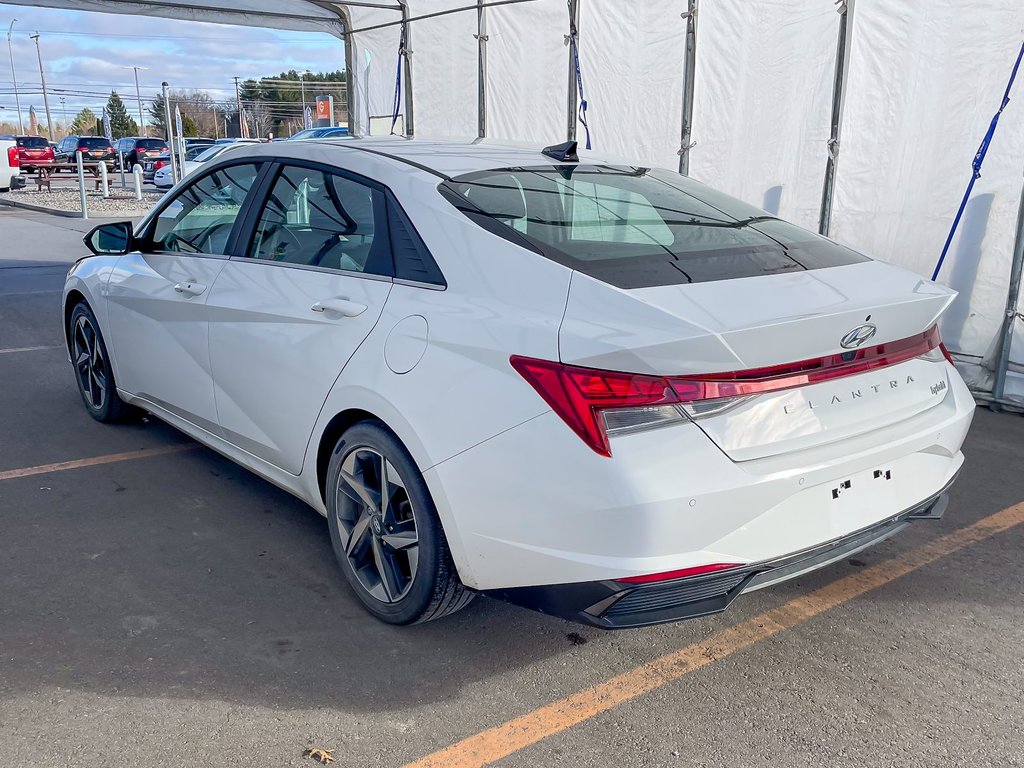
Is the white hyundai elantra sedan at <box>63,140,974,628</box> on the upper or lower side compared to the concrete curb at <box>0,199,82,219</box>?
upper

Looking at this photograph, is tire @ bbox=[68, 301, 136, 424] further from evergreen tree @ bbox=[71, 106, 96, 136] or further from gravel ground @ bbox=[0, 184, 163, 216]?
evergreen tree @ bbox=[71, 106, 96, 136]

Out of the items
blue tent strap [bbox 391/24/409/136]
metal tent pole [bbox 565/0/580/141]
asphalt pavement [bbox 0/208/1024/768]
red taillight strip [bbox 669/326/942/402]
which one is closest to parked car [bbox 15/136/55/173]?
blue tent strap [bbox 391/24/409/136]

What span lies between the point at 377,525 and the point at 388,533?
7 centimetres

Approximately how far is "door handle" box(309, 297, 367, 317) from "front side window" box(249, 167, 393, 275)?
5.2 inches

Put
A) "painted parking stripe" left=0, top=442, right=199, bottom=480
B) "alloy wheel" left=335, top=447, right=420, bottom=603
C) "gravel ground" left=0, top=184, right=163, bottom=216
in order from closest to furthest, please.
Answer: "alloy wheel" left=335, top=447, right=420, bottom=603 < "painted parking stripe" left=0, top=442, right=199, bottom=480 < "gravel ground" left=0, top=184, right=163, bottom=216

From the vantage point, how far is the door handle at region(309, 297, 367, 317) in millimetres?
3041

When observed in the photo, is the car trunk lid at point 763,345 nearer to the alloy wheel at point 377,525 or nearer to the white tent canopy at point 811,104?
the alloy wheel at point 377,525

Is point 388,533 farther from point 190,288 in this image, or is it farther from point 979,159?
point 979,159

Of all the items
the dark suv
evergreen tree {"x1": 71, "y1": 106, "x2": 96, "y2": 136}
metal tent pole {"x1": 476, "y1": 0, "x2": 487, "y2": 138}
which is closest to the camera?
metal tent pole {"x1": 476, "y1": 0, "x2": 487, "y2": 138}

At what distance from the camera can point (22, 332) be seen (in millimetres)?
7898

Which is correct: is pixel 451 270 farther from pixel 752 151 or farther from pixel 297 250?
pixel 752 151

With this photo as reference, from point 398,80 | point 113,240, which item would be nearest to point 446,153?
point 113,240

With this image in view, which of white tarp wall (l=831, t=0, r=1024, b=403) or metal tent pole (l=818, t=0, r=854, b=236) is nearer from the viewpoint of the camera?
white tarp wall (l=831, t=0, r=1024, b=403)

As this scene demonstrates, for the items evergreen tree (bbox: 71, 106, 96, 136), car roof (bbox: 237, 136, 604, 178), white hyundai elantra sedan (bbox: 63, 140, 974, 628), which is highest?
evergreen tree (bbox: 71, 106, 96, 136)
